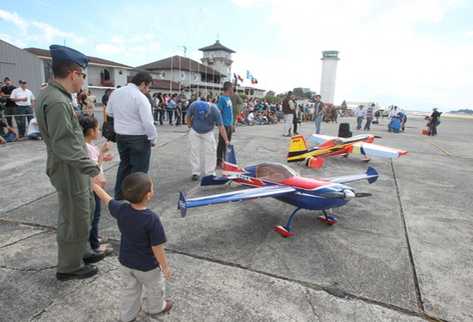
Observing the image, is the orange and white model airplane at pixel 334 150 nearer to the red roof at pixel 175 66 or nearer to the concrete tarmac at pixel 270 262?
the concrete tarmac at pixel 270 262

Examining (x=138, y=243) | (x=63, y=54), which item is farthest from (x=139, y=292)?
(x=63, y=54)

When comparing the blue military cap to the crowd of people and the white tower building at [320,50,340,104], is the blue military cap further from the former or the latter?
the white tower building at [320,50,340,104]

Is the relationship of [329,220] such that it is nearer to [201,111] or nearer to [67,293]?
[201,111]

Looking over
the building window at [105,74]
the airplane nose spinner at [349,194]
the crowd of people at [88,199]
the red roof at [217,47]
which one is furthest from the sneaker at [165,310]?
the red roof at [217,47]

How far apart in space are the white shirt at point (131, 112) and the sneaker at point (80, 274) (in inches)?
76.7

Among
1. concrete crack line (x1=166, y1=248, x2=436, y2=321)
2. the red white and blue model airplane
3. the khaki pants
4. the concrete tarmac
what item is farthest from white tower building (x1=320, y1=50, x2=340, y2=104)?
concrete crack line (x1=166, y1=248, x2=436, y2=321)

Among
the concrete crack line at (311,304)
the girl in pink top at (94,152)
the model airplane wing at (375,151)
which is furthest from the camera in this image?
the model airplane wing at (375,151)

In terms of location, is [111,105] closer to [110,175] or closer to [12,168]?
[110,175]

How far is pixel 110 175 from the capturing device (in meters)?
6.54

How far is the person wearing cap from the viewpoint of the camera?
1004cm

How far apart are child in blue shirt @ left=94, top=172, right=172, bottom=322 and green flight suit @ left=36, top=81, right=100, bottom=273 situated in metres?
0.37

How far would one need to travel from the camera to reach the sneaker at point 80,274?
2.81 meters

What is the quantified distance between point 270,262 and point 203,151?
3.28 metres

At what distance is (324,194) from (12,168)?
6855 millimetres
